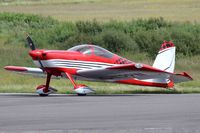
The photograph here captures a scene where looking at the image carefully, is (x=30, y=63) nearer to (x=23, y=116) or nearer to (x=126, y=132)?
(x=23, y=116)

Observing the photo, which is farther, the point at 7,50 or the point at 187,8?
the point at 187,8

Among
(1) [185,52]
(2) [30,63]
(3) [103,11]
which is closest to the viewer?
(2) [30,63]

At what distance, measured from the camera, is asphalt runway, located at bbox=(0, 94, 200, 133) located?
1359cm

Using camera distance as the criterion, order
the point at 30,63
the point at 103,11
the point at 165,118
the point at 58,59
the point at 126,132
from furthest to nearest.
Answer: the point at 103,11 < the point at 30,63 < the point at 58,59 < the point at 165,118 < the point at 126,132

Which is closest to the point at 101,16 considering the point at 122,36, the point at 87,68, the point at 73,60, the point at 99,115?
the point at 122,36

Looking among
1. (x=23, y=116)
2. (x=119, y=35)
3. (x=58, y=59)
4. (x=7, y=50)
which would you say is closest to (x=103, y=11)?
(x=119, y=35)

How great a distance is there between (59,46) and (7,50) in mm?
4435

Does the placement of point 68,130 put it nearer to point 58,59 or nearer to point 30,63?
point 58,59

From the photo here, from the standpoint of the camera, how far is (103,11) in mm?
74562

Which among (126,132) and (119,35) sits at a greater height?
(126,132)

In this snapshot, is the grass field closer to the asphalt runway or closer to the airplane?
the airplane

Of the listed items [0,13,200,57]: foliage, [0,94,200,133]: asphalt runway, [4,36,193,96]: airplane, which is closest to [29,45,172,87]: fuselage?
[4,36,193,96]: airplane

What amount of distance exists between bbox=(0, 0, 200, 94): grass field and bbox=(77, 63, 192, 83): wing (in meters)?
1.30

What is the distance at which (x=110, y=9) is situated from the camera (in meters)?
78.2
